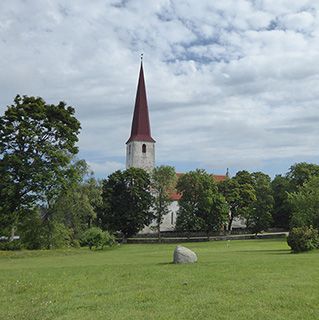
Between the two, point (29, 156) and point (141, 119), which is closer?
point (29, 156)

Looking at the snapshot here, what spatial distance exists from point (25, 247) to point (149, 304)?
32866 mm

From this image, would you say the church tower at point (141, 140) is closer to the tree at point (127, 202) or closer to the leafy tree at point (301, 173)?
the tree at point (127, 202)

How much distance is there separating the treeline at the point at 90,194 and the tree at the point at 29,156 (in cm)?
8

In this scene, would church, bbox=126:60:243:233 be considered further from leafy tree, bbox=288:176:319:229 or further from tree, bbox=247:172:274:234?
leafy tree, bbox=288:176:319:229

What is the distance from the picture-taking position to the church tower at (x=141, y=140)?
3497 inches

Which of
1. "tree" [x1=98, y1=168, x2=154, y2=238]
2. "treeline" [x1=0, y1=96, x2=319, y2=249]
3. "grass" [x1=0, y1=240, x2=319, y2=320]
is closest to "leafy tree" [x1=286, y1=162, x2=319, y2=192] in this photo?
"treeline" [x1=0, y1=96, x2=319, y2=249]

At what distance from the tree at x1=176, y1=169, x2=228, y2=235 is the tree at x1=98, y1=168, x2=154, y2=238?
17.5ft

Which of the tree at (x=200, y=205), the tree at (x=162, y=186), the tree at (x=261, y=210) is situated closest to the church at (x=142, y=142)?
the tree at (x=261, y=210)

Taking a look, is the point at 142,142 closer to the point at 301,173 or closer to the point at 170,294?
the point at 301,173

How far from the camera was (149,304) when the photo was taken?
10492 mm

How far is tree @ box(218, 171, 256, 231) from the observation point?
2800 inches

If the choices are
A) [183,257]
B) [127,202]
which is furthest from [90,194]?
[183,257]

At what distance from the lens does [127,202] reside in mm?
66688

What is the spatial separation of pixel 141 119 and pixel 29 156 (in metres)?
55.4
